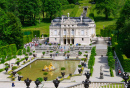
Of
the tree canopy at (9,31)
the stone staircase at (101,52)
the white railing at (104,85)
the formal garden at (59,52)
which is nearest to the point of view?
the white railing at (104,85)

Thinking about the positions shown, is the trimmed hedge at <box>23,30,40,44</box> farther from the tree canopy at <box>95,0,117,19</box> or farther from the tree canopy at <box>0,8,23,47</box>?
the tree canopy at <box>95,0,117,19</box>

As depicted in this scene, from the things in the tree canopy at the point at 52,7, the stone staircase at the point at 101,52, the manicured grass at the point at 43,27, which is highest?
the tree canopy at the point at 52,7

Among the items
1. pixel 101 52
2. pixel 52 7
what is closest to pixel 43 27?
pixel 52 7

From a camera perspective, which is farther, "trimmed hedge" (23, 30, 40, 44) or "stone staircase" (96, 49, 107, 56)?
"trimmed hedge" (23, 30, 40, 44)

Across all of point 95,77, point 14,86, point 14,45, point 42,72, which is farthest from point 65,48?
point 14,86

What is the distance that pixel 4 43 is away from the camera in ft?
208

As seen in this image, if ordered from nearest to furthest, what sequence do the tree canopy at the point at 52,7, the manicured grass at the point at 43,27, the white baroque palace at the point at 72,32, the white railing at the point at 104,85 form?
the white railing at the point at 104,85 → the white baroque palace at the point at 72,32 → the manicured grass at the point at 43,27 → the tree canopy at the point at 52,7

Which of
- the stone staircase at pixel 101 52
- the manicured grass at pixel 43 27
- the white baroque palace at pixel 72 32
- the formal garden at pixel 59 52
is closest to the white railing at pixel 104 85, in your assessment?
the formal garden at pixel 59 52

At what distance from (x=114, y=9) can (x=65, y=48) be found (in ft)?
166

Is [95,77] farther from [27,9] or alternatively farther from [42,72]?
[27,9]

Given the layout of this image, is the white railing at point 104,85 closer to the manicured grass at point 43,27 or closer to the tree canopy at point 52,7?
the manicured grass at point 43,27

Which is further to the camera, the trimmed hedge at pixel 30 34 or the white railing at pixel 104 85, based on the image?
the trimmed hedge at pixel 30 34

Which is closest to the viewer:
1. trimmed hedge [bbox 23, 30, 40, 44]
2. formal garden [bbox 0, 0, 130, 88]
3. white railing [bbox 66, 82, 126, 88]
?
white railing [bbox 66, 82, 126, 88]

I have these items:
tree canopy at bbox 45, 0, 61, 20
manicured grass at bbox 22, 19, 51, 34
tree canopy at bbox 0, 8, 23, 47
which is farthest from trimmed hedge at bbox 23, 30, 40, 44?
tree canopy at bbox 45, 0, 61, 20
